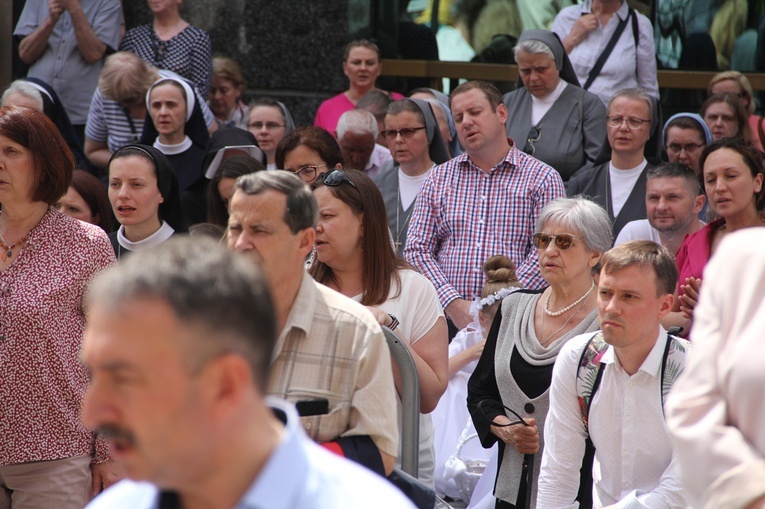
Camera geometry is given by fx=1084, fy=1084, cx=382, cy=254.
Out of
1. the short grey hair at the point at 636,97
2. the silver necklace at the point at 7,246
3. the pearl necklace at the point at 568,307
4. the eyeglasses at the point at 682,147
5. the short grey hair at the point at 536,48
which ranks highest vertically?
the short grey hair at the point at 536,48

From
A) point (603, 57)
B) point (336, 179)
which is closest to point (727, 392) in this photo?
point (336, 179)

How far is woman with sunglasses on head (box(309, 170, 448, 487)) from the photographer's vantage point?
168 inches

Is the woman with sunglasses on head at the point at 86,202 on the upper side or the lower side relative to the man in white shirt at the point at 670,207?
lower

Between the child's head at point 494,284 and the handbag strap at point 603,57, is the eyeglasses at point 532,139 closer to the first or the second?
the handbag strap at point 603,57

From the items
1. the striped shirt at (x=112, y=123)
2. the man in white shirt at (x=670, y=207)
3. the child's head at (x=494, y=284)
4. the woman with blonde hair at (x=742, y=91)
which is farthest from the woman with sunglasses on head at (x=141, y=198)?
the woman with blonde hair at (x=742, y=91)

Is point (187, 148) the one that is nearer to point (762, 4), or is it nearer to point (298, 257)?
point (298, 257)

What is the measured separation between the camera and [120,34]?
8883 millimetres

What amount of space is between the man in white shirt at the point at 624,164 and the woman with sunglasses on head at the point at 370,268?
2670 mm

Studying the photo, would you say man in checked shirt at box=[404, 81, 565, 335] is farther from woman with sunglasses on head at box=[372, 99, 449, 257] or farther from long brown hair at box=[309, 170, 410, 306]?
long brown hair at box=[309, 170, 410, 306]

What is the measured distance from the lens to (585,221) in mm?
5000

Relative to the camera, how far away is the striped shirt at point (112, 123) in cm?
772

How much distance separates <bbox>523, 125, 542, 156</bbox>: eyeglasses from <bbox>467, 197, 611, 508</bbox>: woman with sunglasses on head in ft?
7.22

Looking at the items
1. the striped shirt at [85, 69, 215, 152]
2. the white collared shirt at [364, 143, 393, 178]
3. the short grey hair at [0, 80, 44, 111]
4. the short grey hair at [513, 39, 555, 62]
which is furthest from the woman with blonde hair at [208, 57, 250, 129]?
the short grey hair at [513, 39, 555, 62]

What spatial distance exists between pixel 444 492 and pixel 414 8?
562 cm
